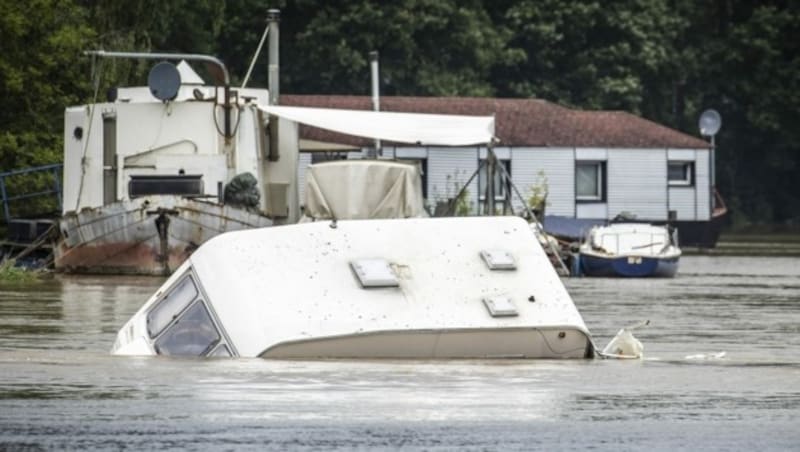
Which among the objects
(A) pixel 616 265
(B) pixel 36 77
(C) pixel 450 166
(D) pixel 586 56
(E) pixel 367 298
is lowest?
(A) pixel 616 265

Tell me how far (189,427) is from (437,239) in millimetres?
6574

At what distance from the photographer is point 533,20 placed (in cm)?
9088

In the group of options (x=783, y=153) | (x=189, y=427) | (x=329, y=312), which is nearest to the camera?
(x=189, y=427)

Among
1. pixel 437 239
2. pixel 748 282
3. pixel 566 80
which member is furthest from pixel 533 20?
pixel 437 239

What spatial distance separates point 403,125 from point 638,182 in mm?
34130

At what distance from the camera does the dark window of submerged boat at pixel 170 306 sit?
20438mm

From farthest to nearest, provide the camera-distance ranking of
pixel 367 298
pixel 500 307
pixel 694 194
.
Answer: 1. pixel 694 194
2. pixel 500 307
3. pixel 367 298

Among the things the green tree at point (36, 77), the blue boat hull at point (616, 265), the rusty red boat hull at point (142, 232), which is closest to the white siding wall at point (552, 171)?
the blue boat hull at point (616, 265)

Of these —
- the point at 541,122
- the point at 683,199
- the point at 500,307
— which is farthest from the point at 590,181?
the point at 500,307

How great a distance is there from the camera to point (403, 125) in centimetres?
4612

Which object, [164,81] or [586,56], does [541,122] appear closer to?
[586,56]

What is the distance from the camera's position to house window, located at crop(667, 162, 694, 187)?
80.3m

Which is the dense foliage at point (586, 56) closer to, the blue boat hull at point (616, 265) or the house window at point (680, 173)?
the house window at point (680, 173)

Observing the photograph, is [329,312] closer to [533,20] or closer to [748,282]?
[748,282]
